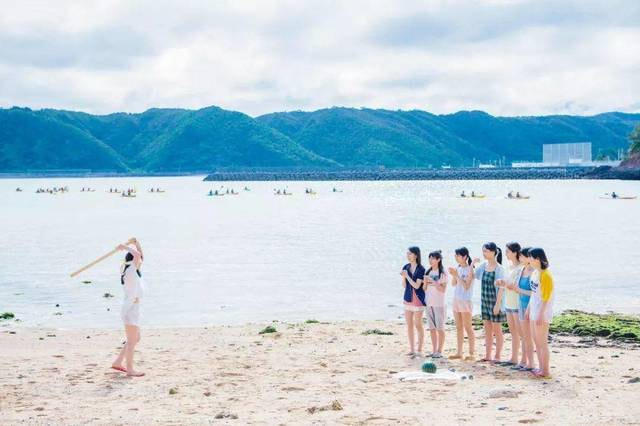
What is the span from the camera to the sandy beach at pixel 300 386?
9.52 m

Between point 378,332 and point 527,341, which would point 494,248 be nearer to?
point 527,341

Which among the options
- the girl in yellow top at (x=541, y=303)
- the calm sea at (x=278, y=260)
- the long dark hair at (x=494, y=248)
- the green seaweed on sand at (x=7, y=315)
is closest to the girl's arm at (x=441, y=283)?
the long dark hair at (x=494, y=248)

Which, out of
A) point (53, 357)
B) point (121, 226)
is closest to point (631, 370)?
point (53, 357)

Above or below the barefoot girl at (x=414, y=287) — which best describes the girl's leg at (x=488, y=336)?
below

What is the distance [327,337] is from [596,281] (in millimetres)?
15631

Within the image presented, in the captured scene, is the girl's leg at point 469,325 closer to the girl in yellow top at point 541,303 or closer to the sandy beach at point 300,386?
the sandy beach at point 300,386

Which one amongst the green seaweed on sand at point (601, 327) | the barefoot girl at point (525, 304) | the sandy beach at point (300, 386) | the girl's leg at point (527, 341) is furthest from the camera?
the green seaweed on sand at point (601, 327)

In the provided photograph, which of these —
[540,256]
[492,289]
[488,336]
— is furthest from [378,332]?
[540,256]

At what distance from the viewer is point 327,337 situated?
15922 mm

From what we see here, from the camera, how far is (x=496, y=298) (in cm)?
1184

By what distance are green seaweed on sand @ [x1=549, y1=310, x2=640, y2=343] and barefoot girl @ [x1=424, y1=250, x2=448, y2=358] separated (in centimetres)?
390

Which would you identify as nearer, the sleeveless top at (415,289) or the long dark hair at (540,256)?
the long dark hair at (540,256)

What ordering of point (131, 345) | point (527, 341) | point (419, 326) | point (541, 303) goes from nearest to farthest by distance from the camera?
point (541, 303)
point (527, 341)
point (131, 345)
point (419, 326)

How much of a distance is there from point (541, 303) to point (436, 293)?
2.06m
